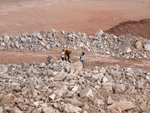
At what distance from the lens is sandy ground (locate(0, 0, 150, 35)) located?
2206 centimetres

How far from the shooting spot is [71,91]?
7.02 m

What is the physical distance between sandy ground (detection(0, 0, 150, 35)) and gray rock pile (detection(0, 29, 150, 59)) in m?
4.34

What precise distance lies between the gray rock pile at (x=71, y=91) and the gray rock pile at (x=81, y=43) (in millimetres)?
5837

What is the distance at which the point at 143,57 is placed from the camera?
14.9 metres

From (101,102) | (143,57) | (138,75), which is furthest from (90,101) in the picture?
(143,57)

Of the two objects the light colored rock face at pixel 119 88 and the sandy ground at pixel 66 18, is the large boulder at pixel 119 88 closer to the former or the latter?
the light colored rock face at pixel 119 88

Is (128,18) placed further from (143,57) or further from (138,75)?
(138,75)

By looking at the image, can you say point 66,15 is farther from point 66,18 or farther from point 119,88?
point 119,88

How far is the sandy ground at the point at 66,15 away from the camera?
22.1 m

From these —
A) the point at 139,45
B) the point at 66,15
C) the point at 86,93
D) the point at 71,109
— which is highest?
the point at 66,15

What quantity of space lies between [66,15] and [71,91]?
2110 cm

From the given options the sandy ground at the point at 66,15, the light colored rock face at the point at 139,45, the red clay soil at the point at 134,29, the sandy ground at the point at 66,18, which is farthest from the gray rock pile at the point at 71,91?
the red clay soil at the point at 134,29

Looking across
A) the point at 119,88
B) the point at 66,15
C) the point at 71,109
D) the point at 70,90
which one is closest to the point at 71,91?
the point at 70,90

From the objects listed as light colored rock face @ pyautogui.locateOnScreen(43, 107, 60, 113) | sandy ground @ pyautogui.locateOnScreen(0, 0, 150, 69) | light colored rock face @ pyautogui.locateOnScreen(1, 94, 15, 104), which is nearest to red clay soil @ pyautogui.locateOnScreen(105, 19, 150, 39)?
sandy ground @ pyautogui.locateOnScreen(0, 0, 150, 69)
